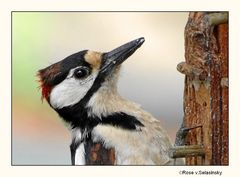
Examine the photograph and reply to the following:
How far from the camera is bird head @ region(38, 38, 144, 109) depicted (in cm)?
228

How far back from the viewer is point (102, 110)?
2346mm

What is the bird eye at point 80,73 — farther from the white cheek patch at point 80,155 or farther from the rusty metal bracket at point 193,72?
the rusty metal bracket at point 193,72

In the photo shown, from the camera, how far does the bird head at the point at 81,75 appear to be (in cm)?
228

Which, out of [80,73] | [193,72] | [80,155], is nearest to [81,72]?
[80,73]

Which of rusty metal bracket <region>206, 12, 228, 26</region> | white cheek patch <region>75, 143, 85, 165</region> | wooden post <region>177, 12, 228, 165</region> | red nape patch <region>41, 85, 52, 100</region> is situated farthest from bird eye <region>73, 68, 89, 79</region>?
rusty metal bracket <region>206, 12, 228, 26</region>

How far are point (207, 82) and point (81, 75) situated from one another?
633 millimetres

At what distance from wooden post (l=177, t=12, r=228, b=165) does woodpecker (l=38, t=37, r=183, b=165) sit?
0.21m

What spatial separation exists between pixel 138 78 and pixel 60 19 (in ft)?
1.75

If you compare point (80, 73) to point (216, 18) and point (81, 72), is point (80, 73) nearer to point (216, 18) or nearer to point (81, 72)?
point (81, 72)

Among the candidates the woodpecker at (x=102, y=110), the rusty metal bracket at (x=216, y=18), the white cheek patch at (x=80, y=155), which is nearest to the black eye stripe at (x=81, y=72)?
the woodpecker at (x=102, y=110)

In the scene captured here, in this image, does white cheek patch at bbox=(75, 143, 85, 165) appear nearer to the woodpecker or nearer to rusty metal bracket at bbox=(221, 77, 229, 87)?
the woodpecker
